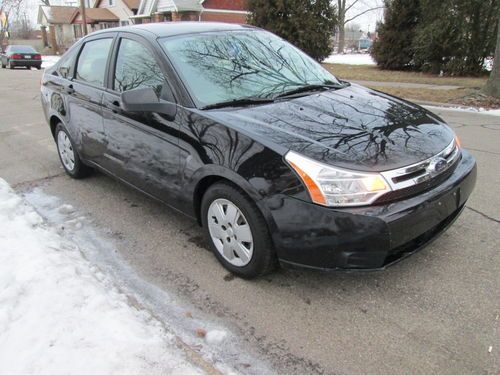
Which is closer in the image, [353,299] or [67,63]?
[353,299]

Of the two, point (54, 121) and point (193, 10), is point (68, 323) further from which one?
point (193, 10)

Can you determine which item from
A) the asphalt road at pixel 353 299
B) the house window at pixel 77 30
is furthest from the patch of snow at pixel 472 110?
the house window at pixel 77 30

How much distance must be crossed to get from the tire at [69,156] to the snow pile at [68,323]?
1.91 m

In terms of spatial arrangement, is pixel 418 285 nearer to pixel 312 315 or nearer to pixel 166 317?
pixel 312 315

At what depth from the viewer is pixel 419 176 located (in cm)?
271

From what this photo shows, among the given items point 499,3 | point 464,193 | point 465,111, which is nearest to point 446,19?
point 499,3

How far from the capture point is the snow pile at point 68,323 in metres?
2.21

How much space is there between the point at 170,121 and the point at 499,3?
53.3 ft

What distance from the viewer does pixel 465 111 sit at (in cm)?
993

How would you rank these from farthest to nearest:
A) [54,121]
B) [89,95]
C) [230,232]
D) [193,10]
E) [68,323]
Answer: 1. [193,10]
2. [54,121]
3. [89,95]
4. [230,232]
5. [68,323]

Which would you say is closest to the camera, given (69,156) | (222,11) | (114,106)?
(114,106)

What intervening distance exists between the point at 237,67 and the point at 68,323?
7.35ft

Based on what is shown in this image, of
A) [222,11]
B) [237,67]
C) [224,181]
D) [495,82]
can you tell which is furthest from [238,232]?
[222,11]

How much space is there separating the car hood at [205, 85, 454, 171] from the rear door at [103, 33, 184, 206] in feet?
1.83
